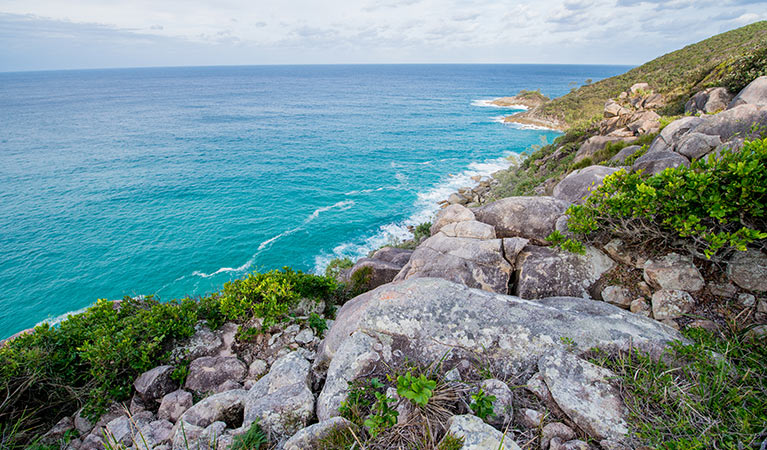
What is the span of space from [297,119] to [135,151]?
41194 mm

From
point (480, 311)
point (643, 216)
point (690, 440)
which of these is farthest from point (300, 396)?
point (643, 216)

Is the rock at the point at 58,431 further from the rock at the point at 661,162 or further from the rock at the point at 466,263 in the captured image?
the rock at the point at 661,162

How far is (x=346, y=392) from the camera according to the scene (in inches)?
224

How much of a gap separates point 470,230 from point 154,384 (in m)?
10.5

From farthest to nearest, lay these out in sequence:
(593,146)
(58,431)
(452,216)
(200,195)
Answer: (200,195), (593,146), (452,216), (58,431)

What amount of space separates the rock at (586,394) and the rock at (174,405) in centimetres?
800

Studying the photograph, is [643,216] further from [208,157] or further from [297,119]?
[297,119]

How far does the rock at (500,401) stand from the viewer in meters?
4.81

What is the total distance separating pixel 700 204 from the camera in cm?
699

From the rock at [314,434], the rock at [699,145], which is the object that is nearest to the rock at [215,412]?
the rock at [314,434]

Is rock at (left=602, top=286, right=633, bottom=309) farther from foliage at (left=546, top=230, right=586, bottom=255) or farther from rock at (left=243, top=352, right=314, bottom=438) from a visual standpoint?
rock at (left=243, top=352, right=314, bottom=438)

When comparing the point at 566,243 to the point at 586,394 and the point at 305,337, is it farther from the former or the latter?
the point at 305,337

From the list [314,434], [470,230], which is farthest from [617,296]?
[314,434]

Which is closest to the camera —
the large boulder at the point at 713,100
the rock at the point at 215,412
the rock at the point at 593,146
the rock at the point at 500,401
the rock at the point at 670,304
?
the rock at the point at 500,401
